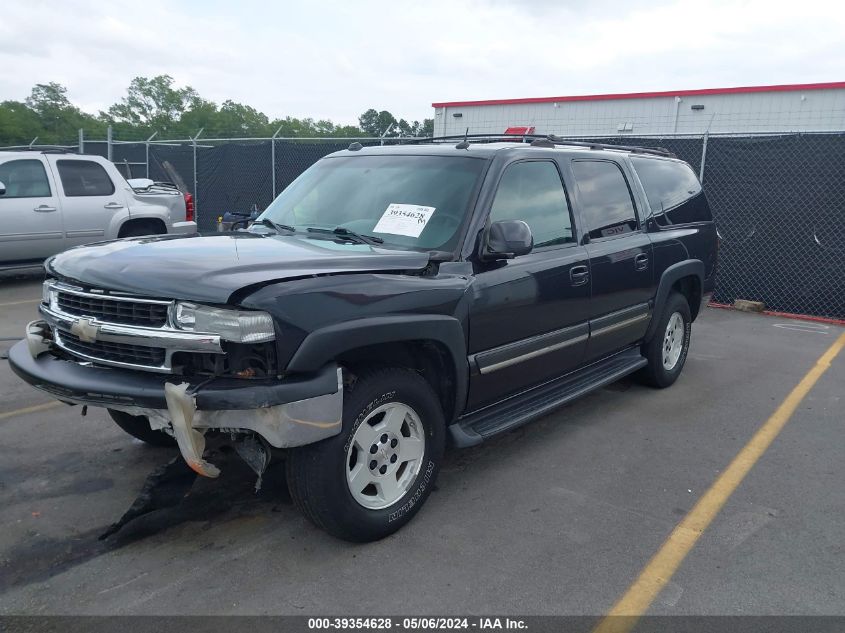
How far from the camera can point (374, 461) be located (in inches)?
133

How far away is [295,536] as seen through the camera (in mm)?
3447

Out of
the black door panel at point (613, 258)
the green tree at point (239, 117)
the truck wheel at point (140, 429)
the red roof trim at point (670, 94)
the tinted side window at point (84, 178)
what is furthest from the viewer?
the green tree at point (239, 117)

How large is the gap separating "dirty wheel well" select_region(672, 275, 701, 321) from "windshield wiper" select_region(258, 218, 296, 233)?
3576mm

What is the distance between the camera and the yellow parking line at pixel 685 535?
115 inches

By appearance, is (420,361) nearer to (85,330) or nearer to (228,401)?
(228,401)

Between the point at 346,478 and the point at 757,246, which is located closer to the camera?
the point at 346,478

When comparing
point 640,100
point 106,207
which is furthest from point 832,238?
point 640,100

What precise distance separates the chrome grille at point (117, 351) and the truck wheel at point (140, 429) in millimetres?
714

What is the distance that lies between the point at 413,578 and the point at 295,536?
69 centimetres

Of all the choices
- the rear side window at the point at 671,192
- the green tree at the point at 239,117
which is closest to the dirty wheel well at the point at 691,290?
the rear side window at the point at 671,192

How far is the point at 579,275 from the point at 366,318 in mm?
1902

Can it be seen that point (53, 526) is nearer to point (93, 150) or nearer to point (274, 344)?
point (274, 344)

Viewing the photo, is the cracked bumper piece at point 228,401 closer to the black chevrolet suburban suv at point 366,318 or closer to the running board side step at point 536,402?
the black chevrolet suburban suv at point 366,318

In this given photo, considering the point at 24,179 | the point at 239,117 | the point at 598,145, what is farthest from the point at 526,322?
the point at 239,117
